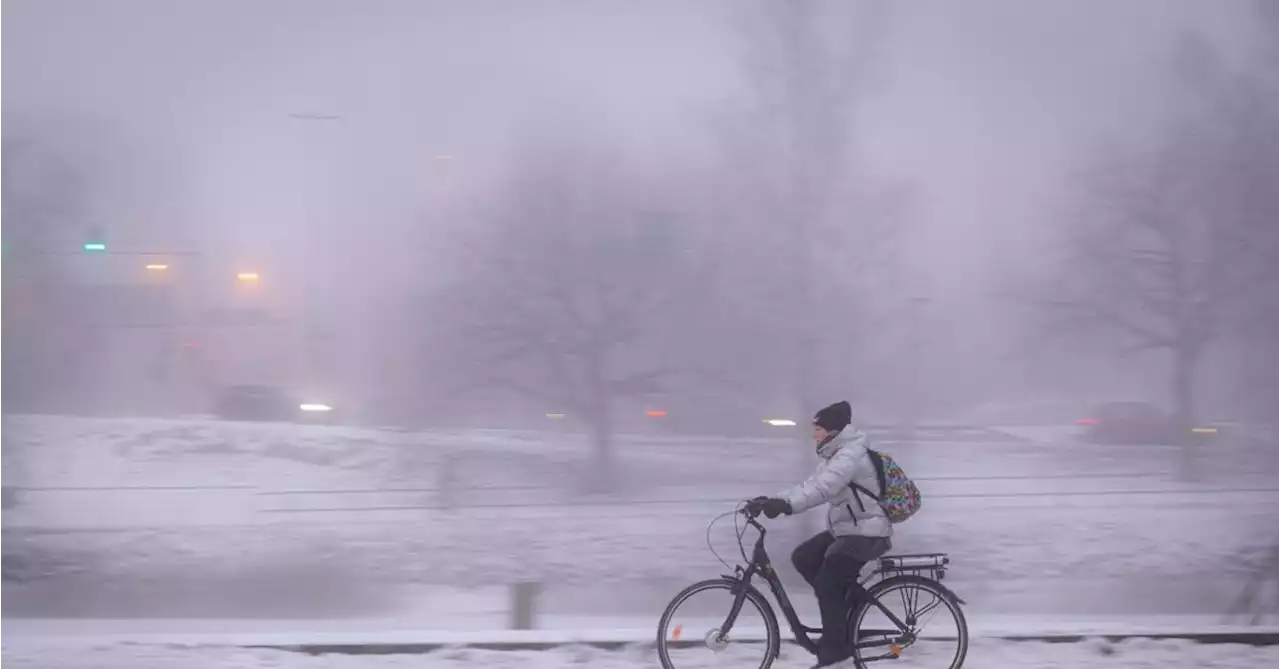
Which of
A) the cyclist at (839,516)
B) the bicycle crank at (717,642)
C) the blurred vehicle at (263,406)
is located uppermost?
the blurred vehicle at (263,406)

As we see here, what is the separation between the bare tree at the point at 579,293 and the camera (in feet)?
22.1

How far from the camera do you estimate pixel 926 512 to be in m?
6.94

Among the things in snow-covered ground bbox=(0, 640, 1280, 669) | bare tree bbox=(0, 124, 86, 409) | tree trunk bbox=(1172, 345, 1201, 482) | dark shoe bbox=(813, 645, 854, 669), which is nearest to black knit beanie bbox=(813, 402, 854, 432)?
Result: dark shoe bbox=(813, 645, 854, 669)

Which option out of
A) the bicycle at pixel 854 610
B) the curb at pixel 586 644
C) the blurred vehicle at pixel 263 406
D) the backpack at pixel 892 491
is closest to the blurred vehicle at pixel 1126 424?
the curb at pixel 586 644

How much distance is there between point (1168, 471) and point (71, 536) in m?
7.20

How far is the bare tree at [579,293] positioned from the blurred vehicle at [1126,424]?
9.10 feet

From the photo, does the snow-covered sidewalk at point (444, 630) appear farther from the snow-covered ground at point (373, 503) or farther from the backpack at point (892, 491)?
the backpack at point (892, 491)

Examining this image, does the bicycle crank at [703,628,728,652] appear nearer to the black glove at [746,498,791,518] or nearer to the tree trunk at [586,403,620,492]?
the black glove at [746,498,791,518]

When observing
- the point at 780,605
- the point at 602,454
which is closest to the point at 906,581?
the point at 780,605

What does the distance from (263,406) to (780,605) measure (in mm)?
3614

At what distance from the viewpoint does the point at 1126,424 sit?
23.2ft

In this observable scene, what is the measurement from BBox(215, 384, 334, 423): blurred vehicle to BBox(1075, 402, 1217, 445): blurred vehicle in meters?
5.01

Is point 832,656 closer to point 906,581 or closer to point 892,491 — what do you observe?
point 906,581

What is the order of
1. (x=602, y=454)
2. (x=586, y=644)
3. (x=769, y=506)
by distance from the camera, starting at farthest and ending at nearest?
1. (x=602, y=454)
2. (x=586, y=644)
3. (x=769, y=506)
